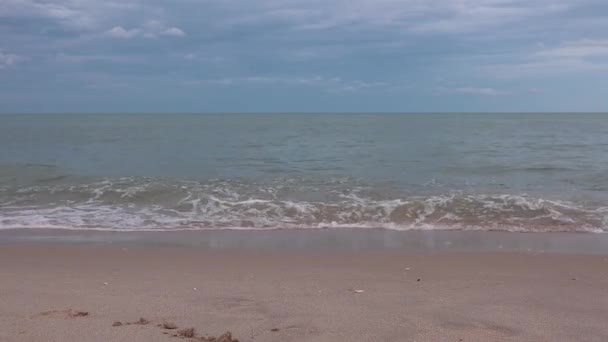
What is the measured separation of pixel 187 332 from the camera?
4.55m

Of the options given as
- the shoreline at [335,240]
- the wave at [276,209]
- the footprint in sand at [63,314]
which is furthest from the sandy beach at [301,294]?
the wave at [276,209]

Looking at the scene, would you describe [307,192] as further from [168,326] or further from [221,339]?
[221,339]

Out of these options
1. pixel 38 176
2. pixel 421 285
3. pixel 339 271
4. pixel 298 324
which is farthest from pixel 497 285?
pixel 38 176

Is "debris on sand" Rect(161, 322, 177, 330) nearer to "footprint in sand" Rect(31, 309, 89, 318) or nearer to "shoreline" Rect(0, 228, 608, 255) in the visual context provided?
"footprint in sand" Rect(31, 309, 89, 318)

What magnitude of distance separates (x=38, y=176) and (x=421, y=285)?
1373 cm

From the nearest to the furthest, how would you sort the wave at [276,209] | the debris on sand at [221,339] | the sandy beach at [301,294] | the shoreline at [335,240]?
the debris on sand at [221,339], the sandy beach at [301,294], the shoreline at [335,240], the wave at [276,209]

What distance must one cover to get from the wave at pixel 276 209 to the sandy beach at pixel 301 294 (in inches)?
91.6

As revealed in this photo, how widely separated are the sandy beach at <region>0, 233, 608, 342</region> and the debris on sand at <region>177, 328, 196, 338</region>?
65 millimetres

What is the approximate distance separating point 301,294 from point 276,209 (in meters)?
6.10

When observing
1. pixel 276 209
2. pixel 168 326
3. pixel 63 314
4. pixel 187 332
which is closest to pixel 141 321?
pixel 168 326

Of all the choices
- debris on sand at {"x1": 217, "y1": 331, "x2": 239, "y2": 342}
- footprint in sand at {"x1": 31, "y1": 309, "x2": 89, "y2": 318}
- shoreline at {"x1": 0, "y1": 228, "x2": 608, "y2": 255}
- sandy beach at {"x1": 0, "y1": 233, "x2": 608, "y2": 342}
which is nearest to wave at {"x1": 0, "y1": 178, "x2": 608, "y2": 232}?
shoreline at {"x1": 0, "y1": 228, "x2": 608, "y2": 255}

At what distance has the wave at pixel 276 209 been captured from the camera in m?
10.6

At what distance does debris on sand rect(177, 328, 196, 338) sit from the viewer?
4504 millimetres

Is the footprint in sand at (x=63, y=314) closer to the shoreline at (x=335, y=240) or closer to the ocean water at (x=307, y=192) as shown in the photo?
the shoreline at (x=335, y=240)
